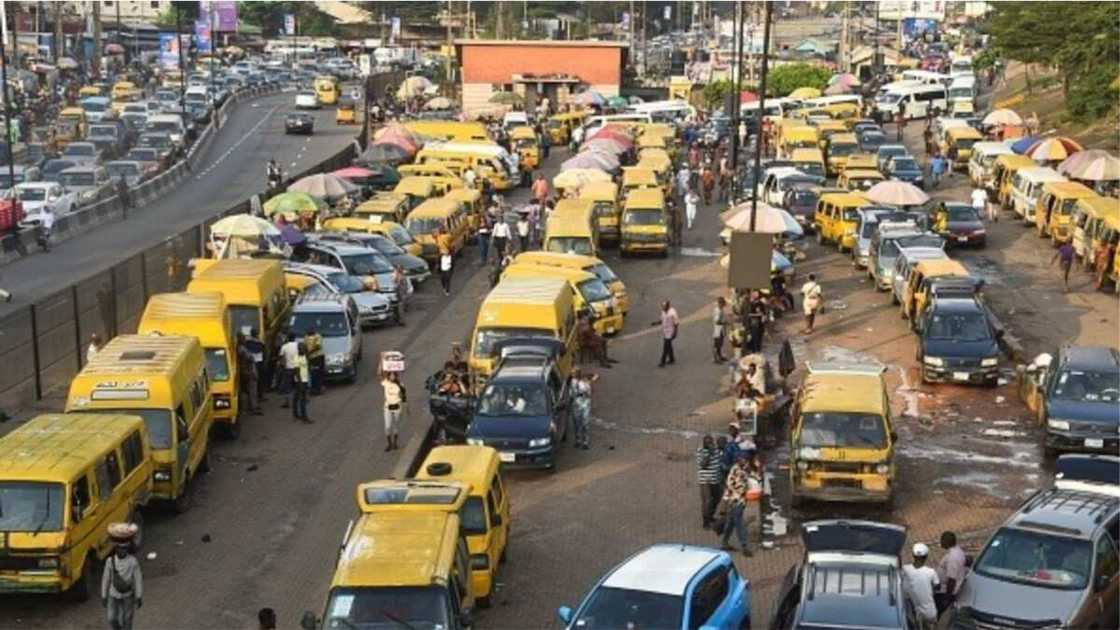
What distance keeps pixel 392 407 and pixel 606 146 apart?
38.8m

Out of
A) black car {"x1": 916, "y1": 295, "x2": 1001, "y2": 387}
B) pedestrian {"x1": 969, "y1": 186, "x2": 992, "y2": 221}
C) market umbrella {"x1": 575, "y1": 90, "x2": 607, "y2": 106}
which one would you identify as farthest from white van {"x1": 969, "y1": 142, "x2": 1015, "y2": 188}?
market umbrella {"x1": 575, "y1": 90, "x2": 607, "y2": 106}

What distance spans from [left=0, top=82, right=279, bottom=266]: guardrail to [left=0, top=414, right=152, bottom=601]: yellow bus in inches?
1053

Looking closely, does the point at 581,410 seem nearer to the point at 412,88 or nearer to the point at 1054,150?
the point at 1054,150

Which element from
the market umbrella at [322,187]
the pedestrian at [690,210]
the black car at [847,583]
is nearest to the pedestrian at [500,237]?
the market umbrella at [322,187]

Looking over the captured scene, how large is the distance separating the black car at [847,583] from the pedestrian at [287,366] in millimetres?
13099

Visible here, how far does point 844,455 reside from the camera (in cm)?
2312

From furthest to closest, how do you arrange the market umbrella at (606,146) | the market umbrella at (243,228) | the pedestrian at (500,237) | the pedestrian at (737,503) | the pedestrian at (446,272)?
the market umbrella at (606,146)
the pedestrian at (500,237)
the pedestrian at (446,272)
the market umbrella at (243,228)
the pedestrian at (737,503)

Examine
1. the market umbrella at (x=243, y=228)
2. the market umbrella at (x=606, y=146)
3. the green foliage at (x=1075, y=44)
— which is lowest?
the market umbrella at (x=243, y=228)

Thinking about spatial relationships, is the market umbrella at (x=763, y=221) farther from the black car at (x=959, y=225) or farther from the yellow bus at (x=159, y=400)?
the yellow bus at (x=159, y=400)

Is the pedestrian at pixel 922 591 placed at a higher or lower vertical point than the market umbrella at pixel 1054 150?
lower

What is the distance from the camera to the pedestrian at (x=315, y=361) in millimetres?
29578

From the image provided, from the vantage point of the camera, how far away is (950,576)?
1847 cm

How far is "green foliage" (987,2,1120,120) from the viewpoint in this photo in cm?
6819

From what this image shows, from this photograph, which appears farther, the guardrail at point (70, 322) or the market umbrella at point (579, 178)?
the market umbrella at point (579, 178)
